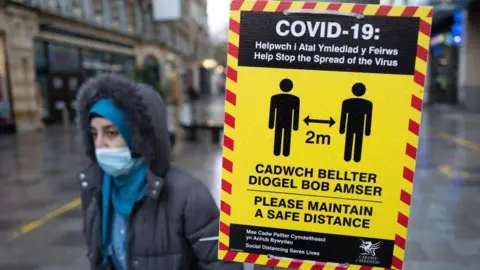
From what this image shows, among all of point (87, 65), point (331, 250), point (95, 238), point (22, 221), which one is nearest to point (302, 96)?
point (331, 250)

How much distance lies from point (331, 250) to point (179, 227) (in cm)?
77

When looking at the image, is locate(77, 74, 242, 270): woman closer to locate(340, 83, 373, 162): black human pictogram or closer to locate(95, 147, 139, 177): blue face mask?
locate(95, 147, 139, 177): blue face mask

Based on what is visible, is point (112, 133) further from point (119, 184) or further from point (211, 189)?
point (211, 189)

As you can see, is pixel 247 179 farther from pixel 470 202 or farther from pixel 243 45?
pixel 470 202

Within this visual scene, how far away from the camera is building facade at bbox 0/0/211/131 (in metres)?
16.3

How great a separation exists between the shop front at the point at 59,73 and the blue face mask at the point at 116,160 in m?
16.6

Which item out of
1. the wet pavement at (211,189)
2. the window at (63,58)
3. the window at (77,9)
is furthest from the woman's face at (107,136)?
the window at (77,9)

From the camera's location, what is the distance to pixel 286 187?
155 centimetres

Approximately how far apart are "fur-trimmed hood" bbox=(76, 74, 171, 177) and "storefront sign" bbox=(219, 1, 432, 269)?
57 cm

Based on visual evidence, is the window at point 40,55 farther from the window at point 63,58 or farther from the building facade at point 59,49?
the window at point 63,58

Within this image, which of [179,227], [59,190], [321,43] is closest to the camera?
[321,43]

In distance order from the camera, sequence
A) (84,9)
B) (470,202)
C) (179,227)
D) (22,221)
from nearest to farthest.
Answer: (179,227) < (22,221) < (470,202) < (84,9)

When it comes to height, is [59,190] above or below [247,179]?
below

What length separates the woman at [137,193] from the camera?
196 cm
